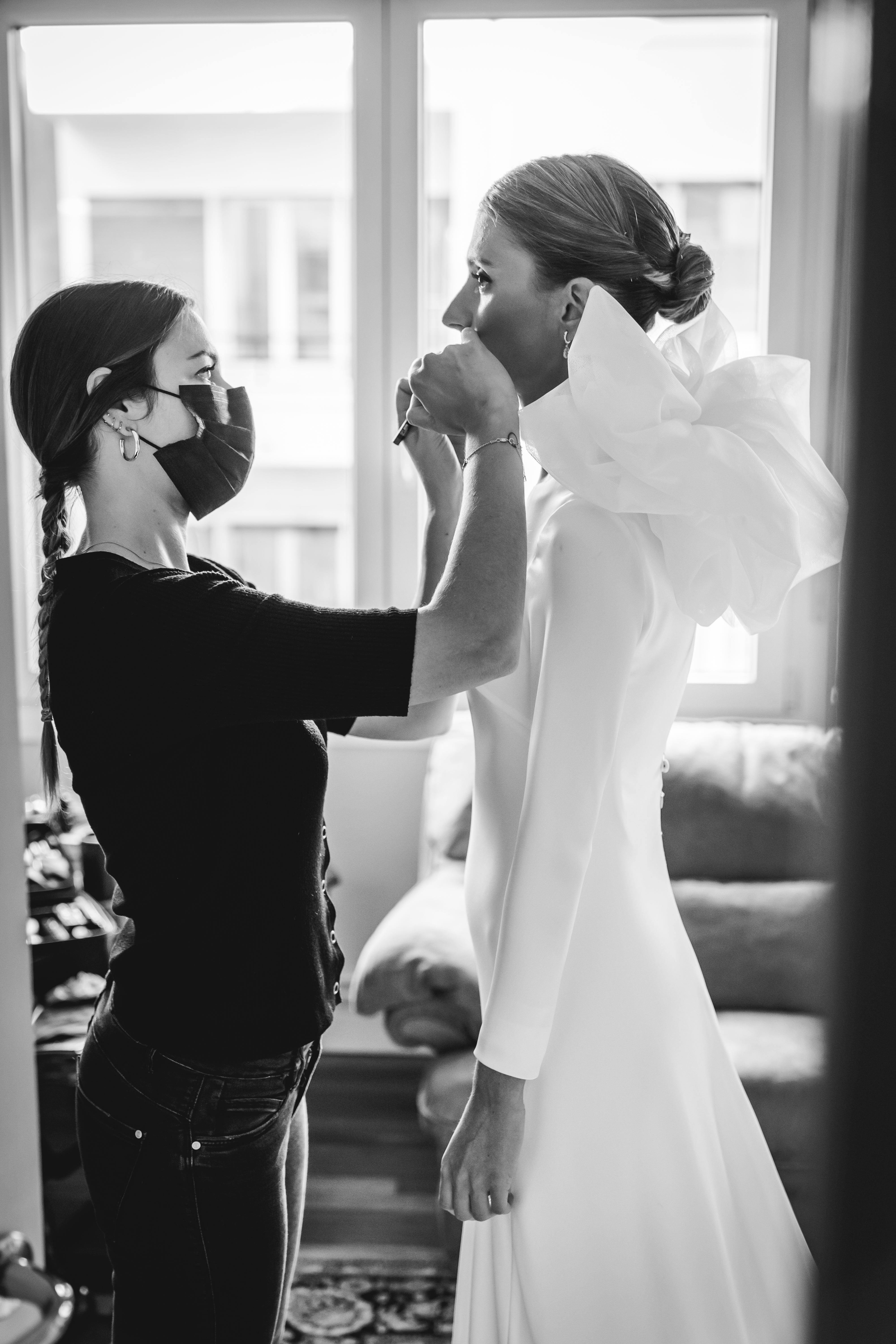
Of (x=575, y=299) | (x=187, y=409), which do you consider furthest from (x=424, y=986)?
(x=575, y=299)

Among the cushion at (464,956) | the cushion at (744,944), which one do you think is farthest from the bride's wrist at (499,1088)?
the cushion at (744,944)

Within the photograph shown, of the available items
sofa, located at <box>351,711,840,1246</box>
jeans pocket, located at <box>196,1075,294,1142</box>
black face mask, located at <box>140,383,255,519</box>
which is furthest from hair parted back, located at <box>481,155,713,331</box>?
sofa, located at <box>351,711,840,1246</box>

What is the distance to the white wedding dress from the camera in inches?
32.7

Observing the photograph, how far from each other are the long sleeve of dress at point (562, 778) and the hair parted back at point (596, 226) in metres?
0.26

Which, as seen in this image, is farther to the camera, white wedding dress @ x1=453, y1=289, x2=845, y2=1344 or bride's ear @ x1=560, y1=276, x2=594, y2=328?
bride's ear @ x1=560, y1=276, x2=594, y2=328

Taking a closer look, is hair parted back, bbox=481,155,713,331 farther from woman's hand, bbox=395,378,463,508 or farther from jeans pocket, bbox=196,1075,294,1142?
jeans pocket, bbox=196,1075,294,1142

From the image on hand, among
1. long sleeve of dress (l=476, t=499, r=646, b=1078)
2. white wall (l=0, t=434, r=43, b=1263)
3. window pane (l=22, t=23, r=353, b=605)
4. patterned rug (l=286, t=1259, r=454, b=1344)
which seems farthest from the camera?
window pane (l=22, t=23, r=353, b=605)

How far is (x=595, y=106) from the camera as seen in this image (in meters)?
2.81

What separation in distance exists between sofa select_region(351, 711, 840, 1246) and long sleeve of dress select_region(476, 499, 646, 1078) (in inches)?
35.0

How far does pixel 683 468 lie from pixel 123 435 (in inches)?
19.9

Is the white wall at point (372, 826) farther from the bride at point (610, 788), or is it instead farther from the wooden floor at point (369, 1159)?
the bride at point (610, 788)

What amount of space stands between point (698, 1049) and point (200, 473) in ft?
2.25

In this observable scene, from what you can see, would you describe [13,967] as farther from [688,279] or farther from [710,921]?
[710,921]

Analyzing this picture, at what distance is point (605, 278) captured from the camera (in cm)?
95
